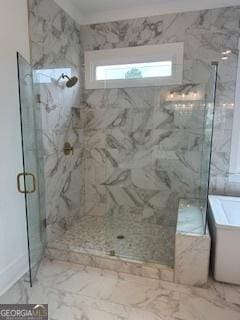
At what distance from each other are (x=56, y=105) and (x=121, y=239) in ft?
5.75

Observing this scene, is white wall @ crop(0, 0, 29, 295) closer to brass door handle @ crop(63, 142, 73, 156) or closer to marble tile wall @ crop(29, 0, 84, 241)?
marble tile wall @ crop(29, 0, 84, 241)

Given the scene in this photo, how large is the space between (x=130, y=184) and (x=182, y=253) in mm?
1344

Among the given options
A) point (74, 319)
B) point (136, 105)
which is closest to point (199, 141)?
point (136, 105)

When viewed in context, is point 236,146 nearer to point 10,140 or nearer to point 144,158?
point 144,158

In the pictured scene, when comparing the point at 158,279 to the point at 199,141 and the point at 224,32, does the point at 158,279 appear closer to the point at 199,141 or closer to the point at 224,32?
the point at 199,141

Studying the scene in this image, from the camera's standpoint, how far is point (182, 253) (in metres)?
2.14

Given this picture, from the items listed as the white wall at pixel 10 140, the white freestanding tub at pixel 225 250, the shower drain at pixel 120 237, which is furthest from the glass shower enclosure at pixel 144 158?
the white wall at pixel 10 140

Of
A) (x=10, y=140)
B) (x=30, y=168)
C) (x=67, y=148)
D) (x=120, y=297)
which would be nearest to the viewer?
(x=120, y=297)

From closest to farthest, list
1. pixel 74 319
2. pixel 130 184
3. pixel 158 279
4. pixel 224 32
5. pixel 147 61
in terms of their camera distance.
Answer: pixel 74 319, pixel 158 279, pixel 224 32, pixel 147 61, pixel 130 184

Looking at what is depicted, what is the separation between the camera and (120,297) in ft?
6.55

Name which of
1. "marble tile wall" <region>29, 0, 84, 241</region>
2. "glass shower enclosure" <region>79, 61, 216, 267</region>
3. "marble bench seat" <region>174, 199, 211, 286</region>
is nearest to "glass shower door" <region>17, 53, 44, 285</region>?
"marble tile wall" <region>29, 0, 84, 241</region>

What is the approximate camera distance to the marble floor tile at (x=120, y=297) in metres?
1.82

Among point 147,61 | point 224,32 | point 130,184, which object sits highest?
point 224,32

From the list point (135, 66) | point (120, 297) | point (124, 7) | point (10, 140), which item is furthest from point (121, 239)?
point (124, 7)
